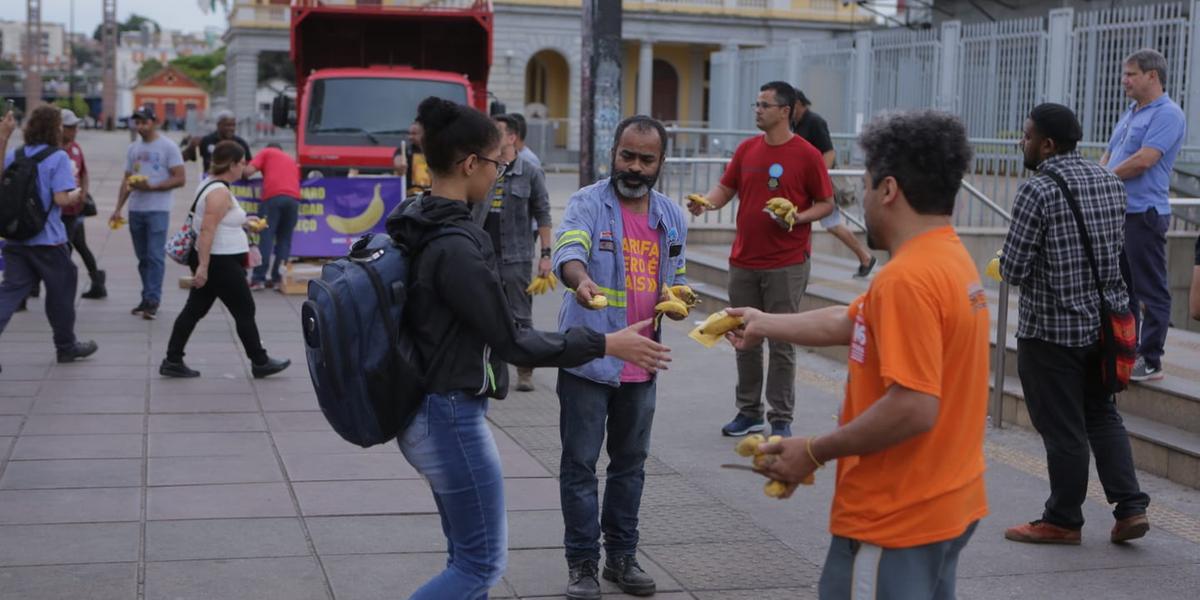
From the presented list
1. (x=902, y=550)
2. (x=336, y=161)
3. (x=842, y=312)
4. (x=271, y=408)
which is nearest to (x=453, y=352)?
(x=842, y=312)

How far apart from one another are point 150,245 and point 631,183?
829 cm

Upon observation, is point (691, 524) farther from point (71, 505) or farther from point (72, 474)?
point (72, 474)

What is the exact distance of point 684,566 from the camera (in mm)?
5574

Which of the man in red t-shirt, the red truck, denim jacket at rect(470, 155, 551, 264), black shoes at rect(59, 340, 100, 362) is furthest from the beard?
the red truck

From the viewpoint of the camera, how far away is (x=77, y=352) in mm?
9945

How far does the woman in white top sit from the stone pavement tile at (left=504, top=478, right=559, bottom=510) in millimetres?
3263

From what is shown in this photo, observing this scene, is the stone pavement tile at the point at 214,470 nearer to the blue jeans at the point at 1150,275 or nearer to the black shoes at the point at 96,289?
the blue jeans at the point at 1150,275

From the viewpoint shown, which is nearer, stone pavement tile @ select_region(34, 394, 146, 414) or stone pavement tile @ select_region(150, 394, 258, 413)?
stone pavement tile @ select_region(34, 394, 146, 414)

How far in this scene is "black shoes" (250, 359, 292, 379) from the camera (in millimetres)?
9500

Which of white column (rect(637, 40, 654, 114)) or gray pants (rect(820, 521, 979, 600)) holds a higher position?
white column (rect(637, 40, 654, 114))

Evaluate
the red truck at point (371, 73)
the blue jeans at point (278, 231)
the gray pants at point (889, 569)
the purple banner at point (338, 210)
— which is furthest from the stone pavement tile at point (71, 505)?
the red truck at point (371, 73)

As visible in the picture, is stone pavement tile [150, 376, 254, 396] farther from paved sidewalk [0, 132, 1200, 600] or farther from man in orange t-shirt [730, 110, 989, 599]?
man in orange t-shirt [730, 110, 989, 599]

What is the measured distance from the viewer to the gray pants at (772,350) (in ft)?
25.5

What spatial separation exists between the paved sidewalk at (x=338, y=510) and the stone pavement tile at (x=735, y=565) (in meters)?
0.01
